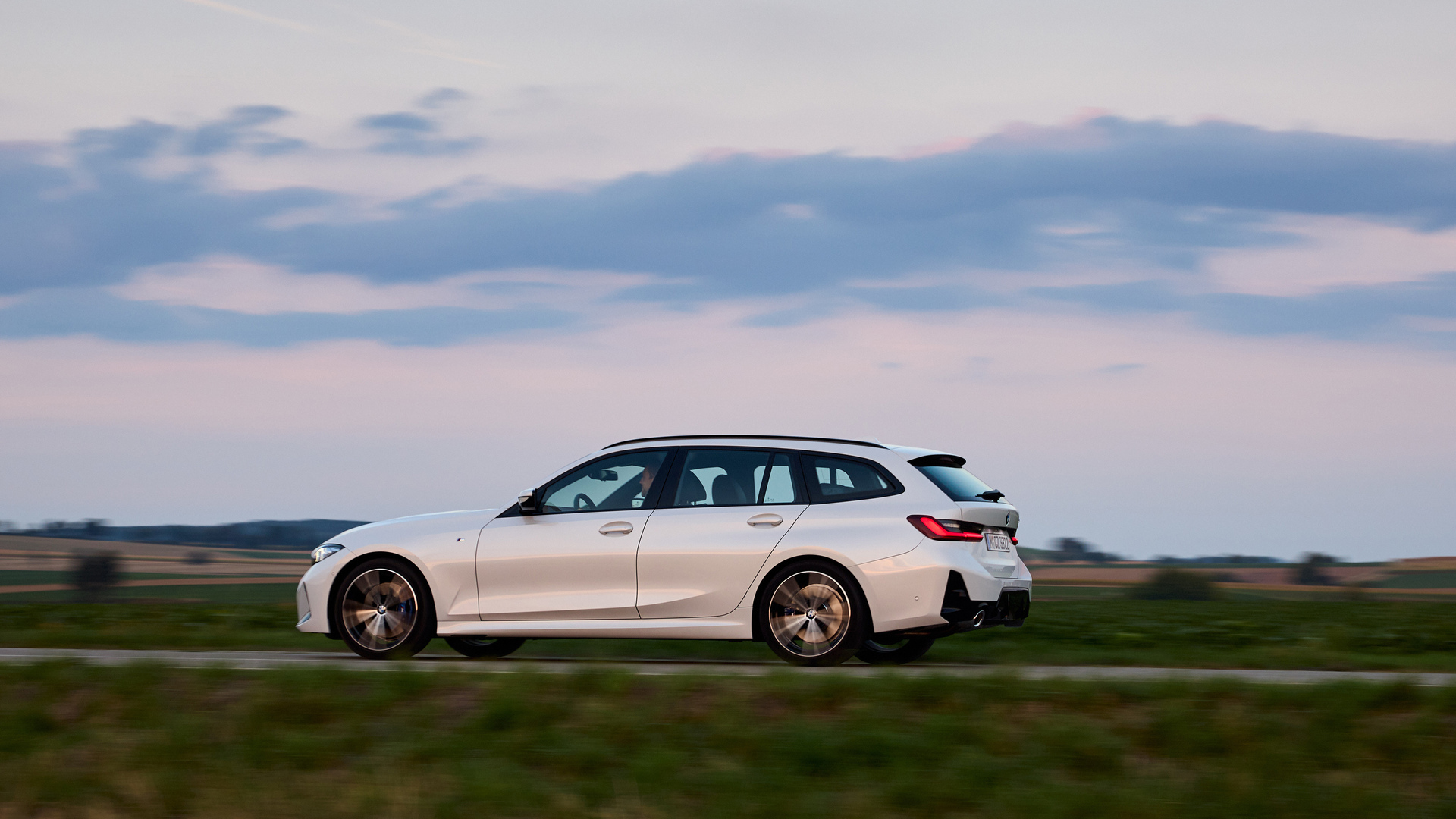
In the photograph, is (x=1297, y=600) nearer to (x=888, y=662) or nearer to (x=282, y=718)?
(x=888, y=662)

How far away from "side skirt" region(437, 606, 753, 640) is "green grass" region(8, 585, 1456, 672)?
1338mm

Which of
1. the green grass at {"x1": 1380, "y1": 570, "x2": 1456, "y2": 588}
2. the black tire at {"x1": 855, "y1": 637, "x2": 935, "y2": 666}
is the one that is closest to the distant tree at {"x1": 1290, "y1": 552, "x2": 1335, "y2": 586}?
the green grass at {"x1": 1380, "y1": 570, "x2": 1456, "y2": 588}

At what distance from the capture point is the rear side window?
10219 millimetres

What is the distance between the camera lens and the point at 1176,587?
28938 millimetres

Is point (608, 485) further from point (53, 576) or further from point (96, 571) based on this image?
point (53, 576)

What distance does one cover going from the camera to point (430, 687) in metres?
8.20

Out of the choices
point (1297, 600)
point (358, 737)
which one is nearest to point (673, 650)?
point (358, 737)

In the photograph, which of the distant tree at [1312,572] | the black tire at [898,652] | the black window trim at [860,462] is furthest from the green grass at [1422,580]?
the black window trim at [860,462]

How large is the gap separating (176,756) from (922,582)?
16.0ft

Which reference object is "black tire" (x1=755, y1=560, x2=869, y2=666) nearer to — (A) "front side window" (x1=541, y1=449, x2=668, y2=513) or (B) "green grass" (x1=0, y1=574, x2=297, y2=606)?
(A) "front side window" (x1=541, y1=449, x2=668, y2=513)

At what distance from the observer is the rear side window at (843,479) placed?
10219 millimetres

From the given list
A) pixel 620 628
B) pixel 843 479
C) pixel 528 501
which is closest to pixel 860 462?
pixel 843 479

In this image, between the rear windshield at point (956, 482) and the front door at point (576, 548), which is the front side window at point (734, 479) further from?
the rear windshield at point (956, 482)

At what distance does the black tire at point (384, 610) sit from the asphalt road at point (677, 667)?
21cm
